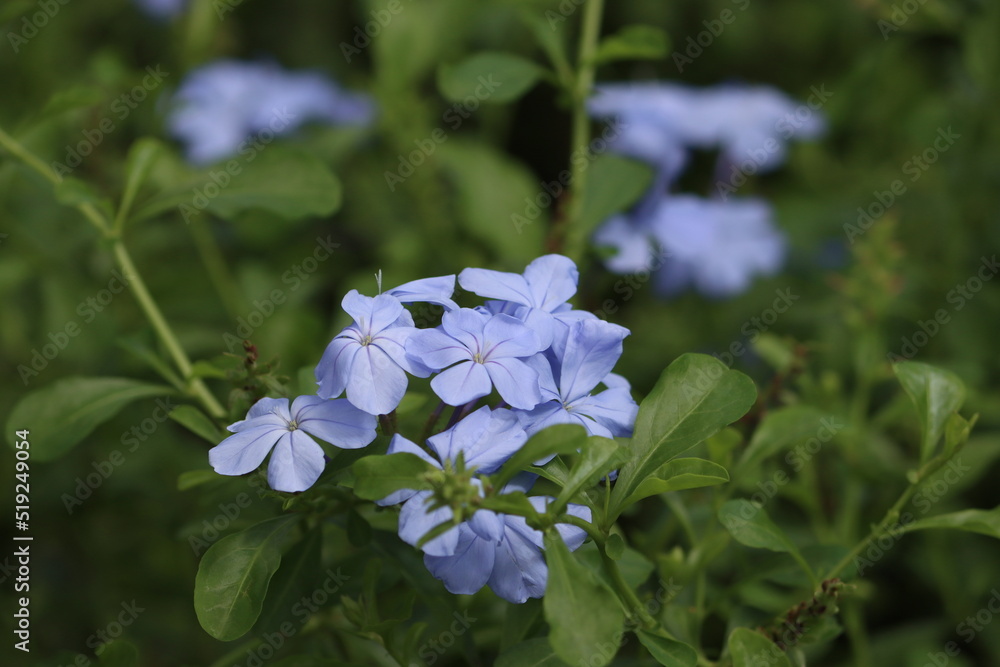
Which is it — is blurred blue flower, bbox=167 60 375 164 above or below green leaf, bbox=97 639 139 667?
above

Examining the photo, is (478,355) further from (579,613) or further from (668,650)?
(668,650)

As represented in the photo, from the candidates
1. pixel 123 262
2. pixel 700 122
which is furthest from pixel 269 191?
pixel 700 122

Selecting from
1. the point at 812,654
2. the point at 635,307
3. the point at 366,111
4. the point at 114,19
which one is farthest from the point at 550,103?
the point at 812,654

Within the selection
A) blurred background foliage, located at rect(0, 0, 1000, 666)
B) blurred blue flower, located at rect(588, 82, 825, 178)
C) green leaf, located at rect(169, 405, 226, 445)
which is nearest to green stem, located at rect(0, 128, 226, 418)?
blurred background foliage, located at rect(0, 0, 1000, 666)

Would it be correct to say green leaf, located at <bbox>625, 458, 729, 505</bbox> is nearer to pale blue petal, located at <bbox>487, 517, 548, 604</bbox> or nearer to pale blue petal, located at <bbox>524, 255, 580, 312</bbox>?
pale blue petal, located at <bbox>487, 517, 548, 604</bbox>

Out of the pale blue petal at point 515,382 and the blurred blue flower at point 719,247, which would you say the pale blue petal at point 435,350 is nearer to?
the pale blue petal at point 515,382

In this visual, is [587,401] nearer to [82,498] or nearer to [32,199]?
[82,498]
